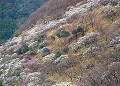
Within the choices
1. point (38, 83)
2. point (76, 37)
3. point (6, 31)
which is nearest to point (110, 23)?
point (76, 37)

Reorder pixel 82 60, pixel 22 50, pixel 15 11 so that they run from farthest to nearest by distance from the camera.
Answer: pixel 15 11, pixel 22 50, pixel 82 60

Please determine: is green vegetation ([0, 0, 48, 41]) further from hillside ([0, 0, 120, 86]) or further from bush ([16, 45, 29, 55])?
hillside ([0, 0, 120, 86])

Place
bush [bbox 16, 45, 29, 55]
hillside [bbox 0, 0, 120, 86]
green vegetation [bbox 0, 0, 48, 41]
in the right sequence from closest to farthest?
1. hillside [bbox 0, 0, 120, 86]
2. bush [bbox 16, 45, 29, 55]
3. green vegetation [bbox 0, 0, 48, 41]

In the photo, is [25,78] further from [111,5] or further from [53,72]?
[111,5]

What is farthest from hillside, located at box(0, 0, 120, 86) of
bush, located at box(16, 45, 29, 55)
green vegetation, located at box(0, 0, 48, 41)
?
green vegetation, located at box(0, 0, 48, 41)

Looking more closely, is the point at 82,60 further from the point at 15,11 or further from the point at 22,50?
the point at 15,11

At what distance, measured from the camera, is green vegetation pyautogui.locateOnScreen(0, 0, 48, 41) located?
66375 millimetres

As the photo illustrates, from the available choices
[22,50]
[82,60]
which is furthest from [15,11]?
[82,60]

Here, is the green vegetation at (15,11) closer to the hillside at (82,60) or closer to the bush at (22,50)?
the bush at (22,50)

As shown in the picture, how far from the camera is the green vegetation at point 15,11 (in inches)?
2613

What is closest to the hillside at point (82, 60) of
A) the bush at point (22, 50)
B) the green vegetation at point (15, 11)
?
the bush at point (22, 50)

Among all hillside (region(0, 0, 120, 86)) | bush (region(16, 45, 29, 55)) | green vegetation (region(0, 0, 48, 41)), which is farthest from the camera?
green vegetation (region(0, 0, 48, 41))

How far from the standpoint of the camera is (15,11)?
7650 centimetres

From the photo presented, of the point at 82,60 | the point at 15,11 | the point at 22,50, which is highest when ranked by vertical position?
the point at 15,11
